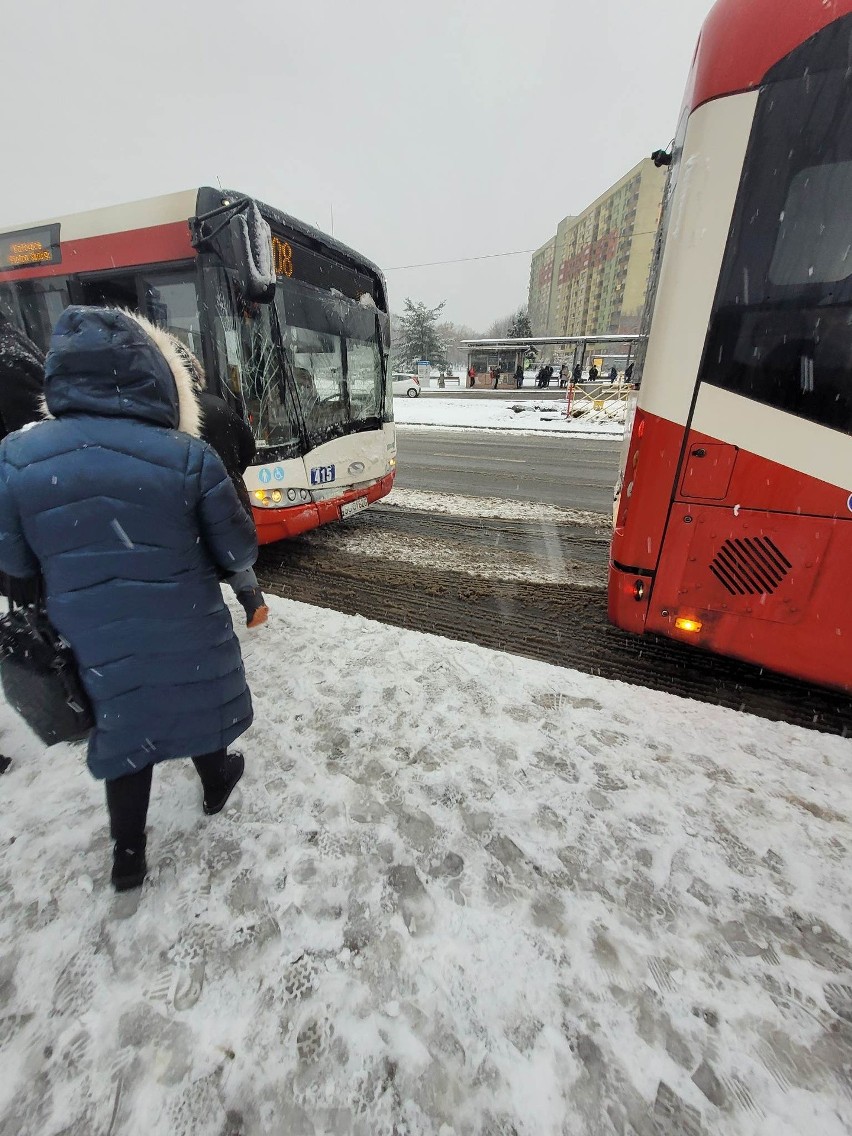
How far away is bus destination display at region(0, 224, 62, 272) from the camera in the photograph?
470 centimetres

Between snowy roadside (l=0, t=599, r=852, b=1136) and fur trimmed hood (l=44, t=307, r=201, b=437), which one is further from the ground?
fur trimmed hood (l=44, t=307, r=201, b=437)

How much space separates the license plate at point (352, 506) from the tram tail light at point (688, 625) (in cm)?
361

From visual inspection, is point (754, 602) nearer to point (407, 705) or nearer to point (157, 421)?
point (407, 705)

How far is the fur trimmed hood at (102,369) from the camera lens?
134cm

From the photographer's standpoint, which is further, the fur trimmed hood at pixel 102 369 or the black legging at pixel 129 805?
the black legging at pixel 129 805

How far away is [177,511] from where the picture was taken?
1467 millimetres

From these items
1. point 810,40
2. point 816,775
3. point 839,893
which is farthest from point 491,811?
point 810,40

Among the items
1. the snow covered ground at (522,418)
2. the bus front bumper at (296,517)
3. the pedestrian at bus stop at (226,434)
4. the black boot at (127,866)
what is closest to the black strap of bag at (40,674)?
the black boot at (127,866)

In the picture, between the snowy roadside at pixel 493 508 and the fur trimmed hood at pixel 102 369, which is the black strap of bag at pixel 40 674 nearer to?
the fur trimmed hood at pixel 102 369

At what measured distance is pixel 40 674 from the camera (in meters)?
1.53

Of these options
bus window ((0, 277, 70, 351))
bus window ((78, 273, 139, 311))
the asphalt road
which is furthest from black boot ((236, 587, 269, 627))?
the asphalt road

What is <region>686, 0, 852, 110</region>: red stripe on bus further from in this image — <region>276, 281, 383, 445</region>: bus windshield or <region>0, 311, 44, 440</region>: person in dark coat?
<region>0, 311, 44, 440</region>: person in dark coat

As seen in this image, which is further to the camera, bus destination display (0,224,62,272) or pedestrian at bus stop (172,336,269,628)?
bus destination display (0,224,62,272)

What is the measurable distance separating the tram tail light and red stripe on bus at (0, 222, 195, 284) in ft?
15.7
